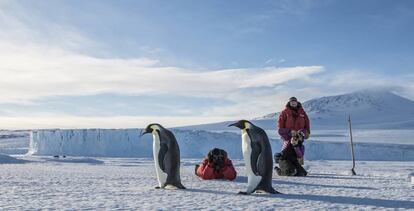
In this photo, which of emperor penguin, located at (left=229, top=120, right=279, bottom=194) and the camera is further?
the camera

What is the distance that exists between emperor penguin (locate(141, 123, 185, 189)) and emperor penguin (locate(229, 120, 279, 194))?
120cm

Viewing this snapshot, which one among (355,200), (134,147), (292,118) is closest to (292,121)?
(292,118)

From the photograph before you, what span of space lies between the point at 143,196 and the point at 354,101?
142 metres

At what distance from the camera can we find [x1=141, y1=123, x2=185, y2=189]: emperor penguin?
6918mm

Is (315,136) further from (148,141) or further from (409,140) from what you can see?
(148,141)

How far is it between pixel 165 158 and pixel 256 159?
57.7 inches

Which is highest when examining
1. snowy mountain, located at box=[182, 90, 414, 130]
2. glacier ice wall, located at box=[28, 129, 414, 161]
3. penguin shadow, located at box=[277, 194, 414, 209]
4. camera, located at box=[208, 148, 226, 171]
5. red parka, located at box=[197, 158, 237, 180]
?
snowy mountain, located at box=[182, 90, 414, 130]

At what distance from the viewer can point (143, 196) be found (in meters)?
5.75

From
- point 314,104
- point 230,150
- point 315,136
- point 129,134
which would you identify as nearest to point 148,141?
point 129,134

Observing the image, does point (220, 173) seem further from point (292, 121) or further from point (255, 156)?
point (255, 156)

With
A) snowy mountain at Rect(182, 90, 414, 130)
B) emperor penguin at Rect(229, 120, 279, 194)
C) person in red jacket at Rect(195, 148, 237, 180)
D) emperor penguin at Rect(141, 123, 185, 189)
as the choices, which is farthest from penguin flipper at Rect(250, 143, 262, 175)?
snowy mountain at Rect(182, 90, 414, 130)

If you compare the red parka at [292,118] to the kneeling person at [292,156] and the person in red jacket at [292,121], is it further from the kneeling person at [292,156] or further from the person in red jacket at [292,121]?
the kneeling person at [292,156]

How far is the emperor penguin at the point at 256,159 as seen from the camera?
6.11 metres

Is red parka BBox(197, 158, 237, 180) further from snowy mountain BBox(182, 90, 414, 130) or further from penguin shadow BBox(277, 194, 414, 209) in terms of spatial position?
snowy mountain BBox(182, 90, 414, 130)
